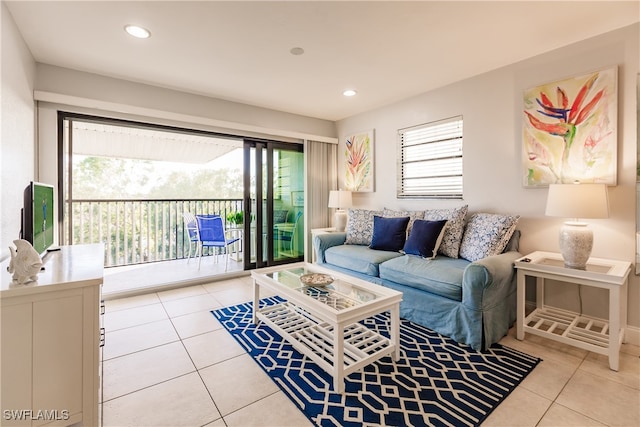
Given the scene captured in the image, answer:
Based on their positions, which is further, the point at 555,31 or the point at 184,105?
the point at 184,105

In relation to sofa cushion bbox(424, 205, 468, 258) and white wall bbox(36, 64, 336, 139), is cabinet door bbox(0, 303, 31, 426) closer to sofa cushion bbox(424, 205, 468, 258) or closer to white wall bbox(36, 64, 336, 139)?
white wall bbox(36, 64, 336, 139)

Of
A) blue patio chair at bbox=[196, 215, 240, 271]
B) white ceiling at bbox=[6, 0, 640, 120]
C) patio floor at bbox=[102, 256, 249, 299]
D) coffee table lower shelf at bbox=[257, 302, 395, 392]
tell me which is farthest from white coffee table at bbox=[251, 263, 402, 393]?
blue patio chair at bbox=[196, 215, 240, 271]

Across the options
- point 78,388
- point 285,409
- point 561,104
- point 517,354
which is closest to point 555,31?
point 561,104

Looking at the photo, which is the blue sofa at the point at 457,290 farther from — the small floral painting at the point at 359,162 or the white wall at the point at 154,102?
the white wall at the point at 154,102

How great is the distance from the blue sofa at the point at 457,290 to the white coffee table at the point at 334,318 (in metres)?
0.56

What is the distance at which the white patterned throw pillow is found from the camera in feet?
8.41

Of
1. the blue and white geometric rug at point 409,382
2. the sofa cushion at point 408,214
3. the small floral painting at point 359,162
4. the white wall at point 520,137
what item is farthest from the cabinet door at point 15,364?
the small floral painting at point 359,162

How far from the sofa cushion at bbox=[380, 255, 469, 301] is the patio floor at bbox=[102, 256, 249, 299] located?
2.32m

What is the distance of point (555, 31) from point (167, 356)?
380 cm

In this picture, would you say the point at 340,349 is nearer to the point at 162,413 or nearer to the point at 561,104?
the point at 162,413

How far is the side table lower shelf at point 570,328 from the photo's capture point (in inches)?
79.6

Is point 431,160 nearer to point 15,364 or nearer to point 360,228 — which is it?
point 360,228

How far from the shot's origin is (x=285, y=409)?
1.57 m

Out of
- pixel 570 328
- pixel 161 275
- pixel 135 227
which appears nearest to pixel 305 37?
pixel 570 328
